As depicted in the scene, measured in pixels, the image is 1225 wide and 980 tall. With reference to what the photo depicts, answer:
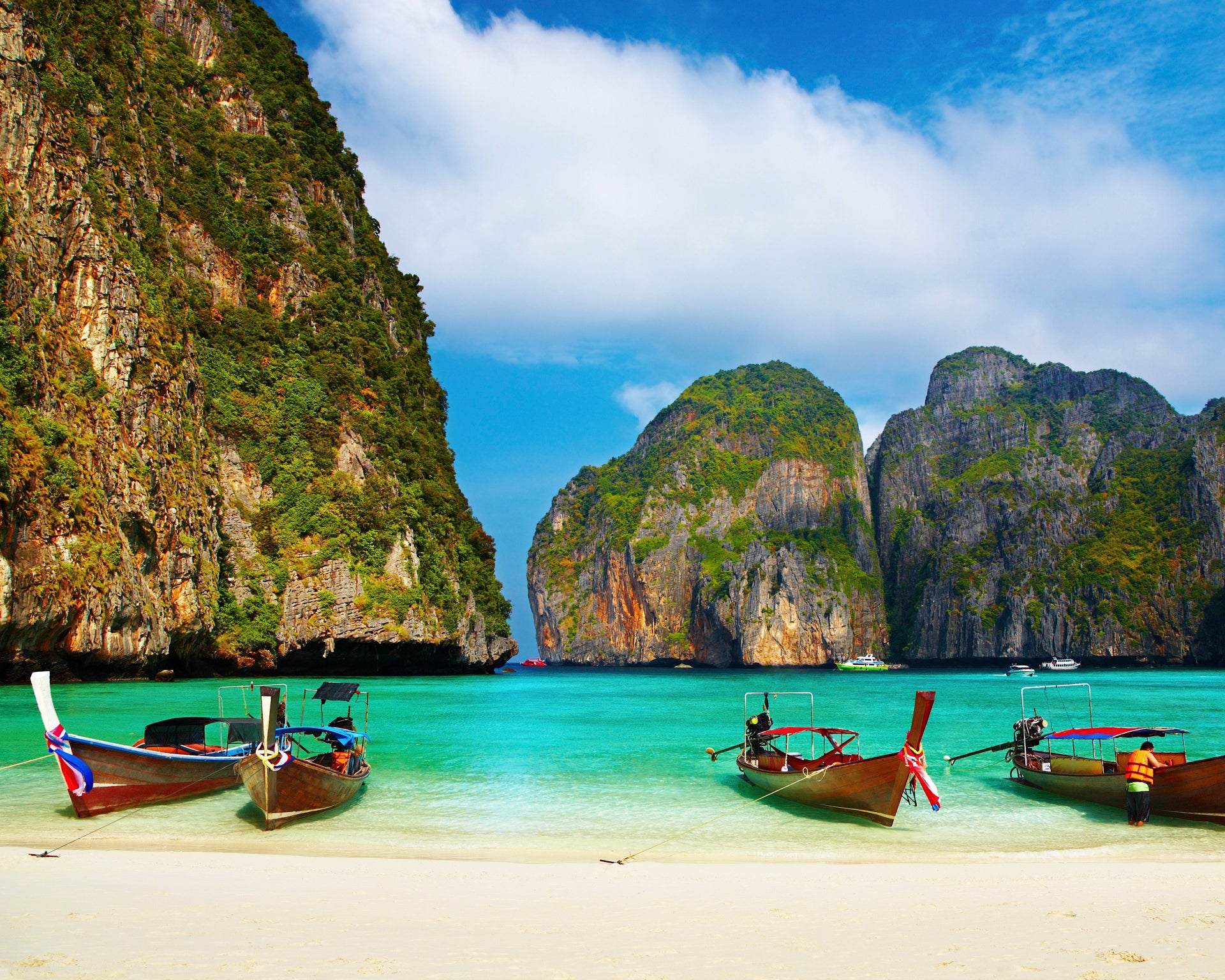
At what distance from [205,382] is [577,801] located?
40976mm

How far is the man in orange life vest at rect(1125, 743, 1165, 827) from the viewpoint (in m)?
12.7

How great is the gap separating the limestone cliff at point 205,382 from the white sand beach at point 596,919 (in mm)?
23297

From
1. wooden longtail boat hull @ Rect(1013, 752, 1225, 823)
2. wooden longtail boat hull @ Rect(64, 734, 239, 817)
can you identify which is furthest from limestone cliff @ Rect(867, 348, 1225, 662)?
wooden longtail boat hull @ Rect(64, 734, 239, 817)

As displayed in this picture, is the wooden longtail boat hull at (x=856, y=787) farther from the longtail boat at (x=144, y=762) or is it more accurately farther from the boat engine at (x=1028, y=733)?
the longtail boat at (x=144, y=762)

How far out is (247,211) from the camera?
53.0m

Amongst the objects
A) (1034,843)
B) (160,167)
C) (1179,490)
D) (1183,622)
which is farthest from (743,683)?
(1179,490)

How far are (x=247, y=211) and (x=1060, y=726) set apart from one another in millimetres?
55675

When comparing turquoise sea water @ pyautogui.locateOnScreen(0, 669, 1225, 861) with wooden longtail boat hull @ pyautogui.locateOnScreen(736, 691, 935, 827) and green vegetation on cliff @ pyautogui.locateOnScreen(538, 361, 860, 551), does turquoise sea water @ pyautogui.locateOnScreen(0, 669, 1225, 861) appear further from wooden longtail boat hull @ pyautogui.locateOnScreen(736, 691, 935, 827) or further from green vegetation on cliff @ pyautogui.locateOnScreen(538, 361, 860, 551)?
green vegetation on cliff @ pyautogui.locateOnScreen(538, 361, 860, 551)

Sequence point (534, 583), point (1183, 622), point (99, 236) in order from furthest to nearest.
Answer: point (534, 583) < point (1183, 622) < point (99, 236)

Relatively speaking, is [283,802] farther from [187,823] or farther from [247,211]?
[247,211]

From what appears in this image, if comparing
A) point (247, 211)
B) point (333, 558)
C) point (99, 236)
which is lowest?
point (333, 558)

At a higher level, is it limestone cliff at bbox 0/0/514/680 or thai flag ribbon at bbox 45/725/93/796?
limestone cliff at bbox 0/0/514/680

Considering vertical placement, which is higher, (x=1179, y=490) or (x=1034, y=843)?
(x=1179, y=490)

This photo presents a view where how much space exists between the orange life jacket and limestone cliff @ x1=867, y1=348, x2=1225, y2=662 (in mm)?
112708
